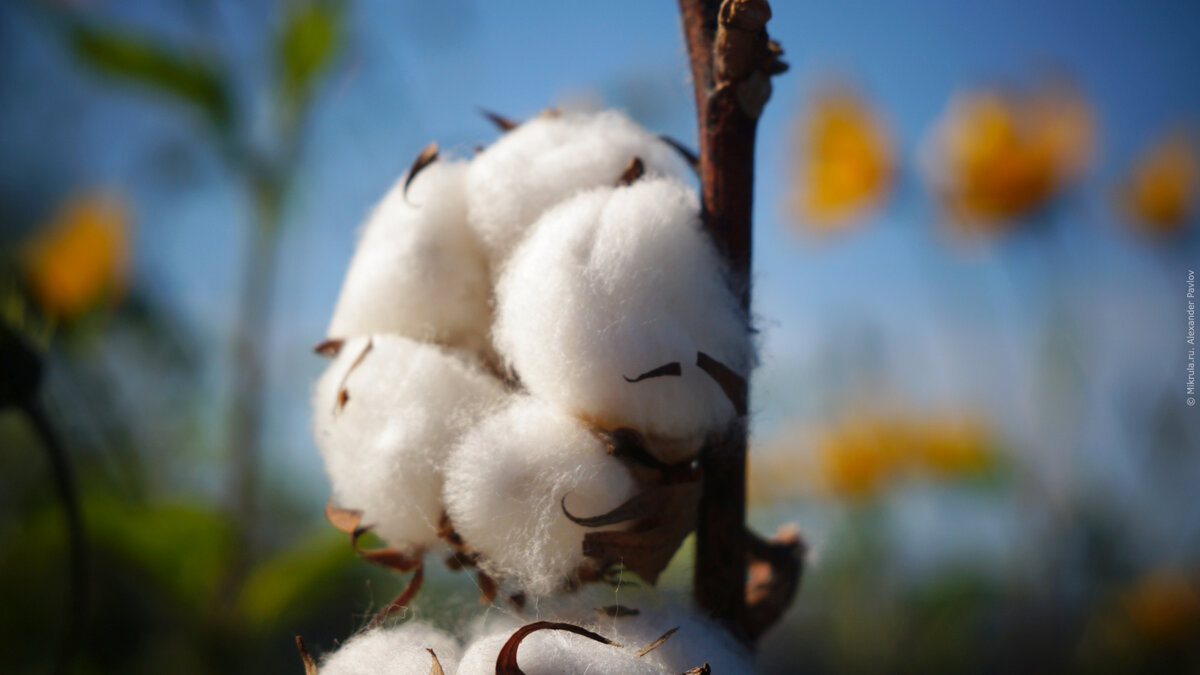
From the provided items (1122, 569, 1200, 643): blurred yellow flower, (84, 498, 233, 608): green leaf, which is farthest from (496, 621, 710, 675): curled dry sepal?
(1122, 569, 1200, 643): blurred yellow flower

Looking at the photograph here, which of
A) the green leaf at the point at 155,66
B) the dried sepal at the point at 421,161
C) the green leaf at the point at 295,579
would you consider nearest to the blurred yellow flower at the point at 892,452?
the green leaf at the point at 295,579

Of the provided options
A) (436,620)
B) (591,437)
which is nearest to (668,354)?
(591,437)

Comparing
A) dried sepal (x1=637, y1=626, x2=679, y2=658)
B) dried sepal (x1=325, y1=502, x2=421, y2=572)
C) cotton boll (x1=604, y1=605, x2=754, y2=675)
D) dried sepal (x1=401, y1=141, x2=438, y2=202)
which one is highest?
dried sepal (x1=401, y1=141, x2=438, y2=202)

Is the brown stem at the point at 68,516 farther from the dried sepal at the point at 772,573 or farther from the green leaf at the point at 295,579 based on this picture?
the dried sepal at the point at 772,573

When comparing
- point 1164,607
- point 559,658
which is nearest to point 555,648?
point 559,658

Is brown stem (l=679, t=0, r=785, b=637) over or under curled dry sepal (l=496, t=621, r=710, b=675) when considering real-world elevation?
over

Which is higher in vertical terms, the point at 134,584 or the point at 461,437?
the point at 461,437

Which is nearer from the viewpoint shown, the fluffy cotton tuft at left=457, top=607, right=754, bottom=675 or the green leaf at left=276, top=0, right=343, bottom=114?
the fluffy cotton tuft at left=457, top=607, right=754, bottom=675

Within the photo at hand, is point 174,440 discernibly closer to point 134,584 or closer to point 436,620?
point 134,584

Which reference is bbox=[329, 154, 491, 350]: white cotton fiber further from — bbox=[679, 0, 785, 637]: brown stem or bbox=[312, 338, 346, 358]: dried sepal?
bbox=[679, 0, 785, 637]: brown stem
